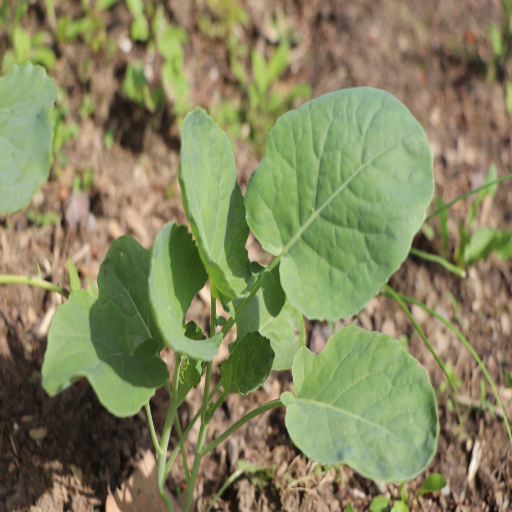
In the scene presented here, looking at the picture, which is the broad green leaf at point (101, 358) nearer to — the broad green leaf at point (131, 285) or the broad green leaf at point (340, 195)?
the broad green leaf at point (131, 285)

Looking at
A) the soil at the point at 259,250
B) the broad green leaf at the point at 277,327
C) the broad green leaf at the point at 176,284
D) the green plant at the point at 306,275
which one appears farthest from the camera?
the soil at the point at 259,250

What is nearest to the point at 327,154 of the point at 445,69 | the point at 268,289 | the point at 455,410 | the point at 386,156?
the point at 386,156

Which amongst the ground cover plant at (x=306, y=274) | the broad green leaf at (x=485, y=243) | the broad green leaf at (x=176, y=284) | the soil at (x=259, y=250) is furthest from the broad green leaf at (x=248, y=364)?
the broad green leaf at (x=485, y=243)

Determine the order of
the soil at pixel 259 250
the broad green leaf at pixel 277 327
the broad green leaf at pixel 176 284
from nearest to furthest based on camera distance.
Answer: the broad green leaf at pixel 176 284
the broad green leaf at pixel 277 327
the soil at pixel 259 250

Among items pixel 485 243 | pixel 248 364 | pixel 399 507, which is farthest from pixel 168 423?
pixel 485 243

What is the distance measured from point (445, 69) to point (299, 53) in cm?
96

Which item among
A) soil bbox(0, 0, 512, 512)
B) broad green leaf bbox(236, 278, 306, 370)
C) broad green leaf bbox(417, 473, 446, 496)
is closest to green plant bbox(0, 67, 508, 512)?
broad green leaf bbox(236, 278, 306, 370)

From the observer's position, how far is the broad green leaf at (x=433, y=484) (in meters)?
1.52

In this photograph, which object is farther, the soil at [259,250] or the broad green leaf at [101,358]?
the soil at [259,250]

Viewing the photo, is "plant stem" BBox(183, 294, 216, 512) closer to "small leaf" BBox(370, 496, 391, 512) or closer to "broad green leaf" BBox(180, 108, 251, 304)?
"broad green leaf" BBox(180, 108, 251, 304)

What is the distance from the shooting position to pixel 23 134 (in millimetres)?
1166

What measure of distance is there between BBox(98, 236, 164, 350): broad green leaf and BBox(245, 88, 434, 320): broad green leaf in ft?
1.06

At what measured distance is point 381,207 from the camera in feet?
3.68

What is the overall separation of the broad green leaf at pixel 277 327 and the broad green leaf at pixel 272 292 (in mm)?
173
